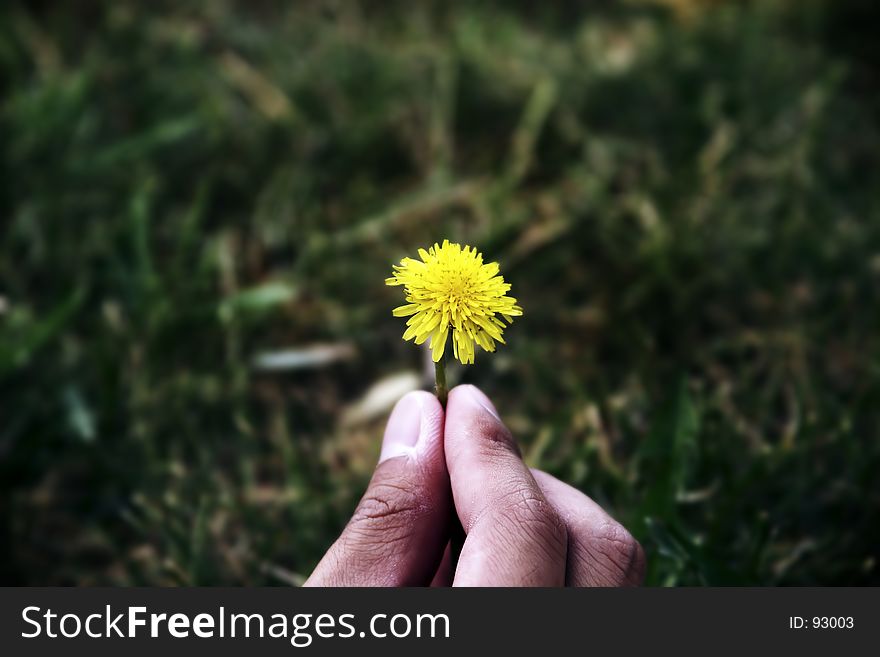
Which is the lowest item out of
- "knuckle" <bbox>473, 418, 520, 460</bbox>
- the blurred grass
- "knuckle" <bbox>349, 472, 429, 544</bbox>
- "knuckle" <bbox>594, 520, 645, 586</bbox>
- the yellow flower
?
"knuckle" <bbox>594, 520, 645, 586</bbox>

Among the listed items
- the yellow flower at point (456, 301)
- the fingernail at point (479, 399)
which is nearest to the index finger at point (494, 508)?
the fingernail at point (479, 399)

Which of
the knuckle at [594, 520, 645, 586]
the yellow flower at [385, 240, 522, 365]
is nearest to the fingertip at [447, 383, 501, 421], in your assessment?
the yellow flower at [385, 240, 522, 365]

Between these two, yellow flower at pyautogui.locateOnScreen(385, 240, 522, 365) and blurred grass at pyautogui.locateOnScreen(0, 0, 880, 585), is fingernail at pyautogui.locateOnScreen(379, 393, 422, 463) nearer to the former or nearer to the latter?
yellow flower at pyautogui.locateOnScreen(385, 240, 522, 365)

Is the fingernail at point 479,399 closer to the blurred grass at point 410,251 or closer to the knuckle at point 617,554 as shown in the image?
the knuckle at point 617,554

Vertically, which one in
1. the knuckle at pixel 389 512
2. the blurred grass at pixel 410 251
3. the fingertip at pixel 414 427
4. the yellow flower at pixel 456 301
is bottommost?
the knuckle at pixel 389 512

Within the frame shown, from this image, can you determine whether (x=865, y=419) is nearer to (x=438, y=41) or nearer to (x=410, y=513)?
(x=410, y=513)

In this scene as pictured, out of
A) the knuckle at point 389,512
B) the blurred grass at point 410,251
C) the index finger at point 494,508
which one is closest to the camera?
the index finger at point 494,508

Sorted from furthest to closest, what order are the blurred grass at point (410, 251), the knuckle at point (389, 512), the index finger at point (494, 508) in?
the blurred grass at point (410, 251)
the knuckle at point (389, 512)
the index finger at point (494, 508)
